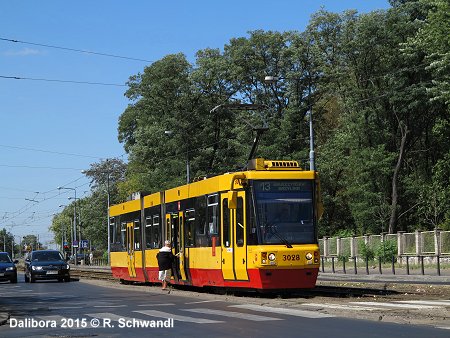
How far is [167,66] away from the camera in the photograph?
71.1 m

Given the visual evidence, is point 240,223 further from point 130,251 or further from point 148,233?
point 130,251

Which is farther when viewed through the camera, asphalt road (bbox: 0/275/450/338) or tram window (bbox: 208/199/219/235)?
tram window (bbox: 208/199/219/235)

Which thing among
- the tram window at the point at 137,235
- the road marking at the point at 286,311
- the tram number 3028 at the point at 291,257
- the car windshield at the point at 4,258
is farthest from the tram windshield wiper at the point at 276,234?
the car windshield at the point at 4,258

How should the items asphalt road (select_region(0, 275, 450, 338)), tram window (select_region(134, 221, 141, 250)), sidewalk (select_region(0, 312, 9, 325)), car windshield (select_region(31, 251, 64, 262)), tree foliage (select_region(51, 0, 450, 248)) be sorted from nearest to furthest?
1. asphalt road (select_region(0, 275, 450, 338))
2. sidewalk (select_region(0, 312, 9, 325))
3. tram window (select_region(134, 221, 141, 250))
4. car windshield (select_region(31, 251, 64, 262))
5. tree foliage (select_region(51, 0, 450, 248))

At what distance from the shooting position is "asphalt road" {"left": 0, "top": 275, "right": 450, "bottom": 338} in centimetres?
1201

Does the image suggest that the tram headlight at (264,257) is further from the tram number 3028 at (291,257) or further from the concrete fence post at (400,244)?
the concrete fence post at (400,244)

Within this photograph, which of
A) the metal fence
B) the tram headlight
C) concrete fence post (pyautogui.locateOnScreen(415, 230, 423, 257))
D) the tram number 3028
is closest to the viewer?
the tram headlight

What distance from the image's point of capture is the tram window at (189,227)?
23781mm

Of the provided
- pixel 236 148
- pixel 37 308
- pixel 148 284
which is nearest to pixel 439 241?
pixel 148 284

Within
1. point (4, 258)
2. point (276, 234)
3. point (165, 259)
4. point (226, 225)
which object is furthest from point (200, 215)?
point (4, 258)

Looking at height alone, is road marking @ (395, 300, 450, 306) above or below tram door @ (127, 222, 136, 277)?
below

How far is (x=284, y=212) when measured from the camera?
1984cm

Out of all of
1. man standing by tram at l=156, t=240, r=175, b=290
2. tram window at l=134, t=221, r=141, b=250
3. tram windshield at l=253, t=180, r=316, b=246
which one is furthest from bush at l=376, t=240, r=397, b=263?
tram windshield at l=253, t=180, r=316, b=246

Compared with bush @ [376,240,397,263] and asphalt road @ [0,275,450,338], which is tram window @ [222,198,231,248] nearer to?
asphalt road @ [0,275,450,338]
